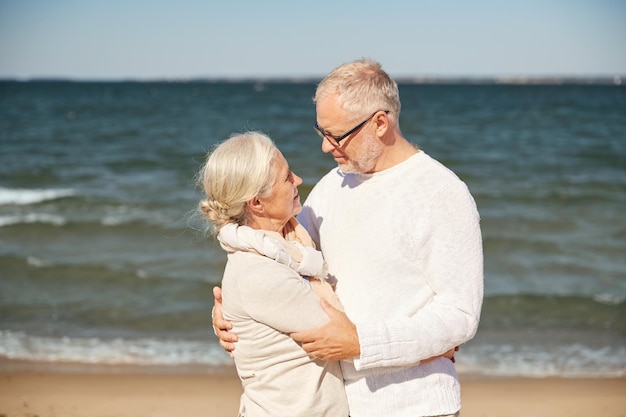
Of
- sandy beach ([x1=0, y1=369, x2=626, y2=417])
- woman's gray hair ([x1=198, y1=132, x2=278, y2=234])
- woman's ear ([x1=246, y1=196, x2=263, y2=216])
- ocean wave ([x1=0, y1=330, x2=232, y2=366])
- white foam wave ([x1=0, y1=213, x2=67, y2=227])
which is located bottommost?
white foam wave ([x1=0, y1=213, x2=67, y2=227])

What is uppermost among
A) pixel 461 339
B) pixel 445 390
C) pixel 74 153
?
pixel 461 339

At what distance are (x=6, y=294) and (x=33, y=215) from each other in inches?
191

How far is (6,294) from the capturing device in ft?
29.2

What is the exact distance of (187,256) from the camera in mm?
10570

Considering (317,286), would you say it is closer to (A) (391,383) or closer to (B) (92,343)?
(A) (391,383)

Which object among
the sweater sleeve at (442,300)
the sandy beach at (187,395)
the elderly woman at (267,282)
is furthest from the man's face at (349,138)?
the sandy beach at (187,395)

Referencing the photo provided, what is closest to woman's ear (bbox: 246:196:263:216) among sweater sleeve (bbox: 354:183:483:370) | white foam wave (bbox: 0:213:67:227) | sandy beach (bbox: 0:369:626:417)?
sweater sleeve (bbox: 354:183:483:370)

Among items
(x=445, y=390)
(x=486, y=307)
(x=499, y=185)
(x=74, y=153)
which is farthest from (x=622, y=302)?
(x=74, y=153)

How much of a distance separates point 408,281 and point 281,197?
1.81 feet

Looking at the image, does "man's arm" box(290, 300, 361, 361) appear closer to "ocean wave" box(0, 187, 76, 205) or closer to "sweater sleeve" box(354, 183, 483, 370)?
"sweater sleeve" box(354, 183, 483, 370)

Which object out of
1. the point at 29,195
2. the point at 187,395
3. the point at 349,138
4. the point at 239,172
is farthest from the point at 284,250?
the point at 29,195

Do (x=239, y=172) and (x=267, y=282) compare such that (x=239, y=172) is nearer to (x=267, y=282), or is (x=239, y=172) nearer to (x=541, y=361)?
(x=267, y=282)

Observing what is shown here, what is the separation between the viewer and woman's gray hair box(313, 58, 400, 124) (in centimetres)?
288

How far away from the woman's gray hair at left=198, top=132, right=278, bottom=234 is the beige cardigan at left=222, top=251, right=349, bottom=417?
0.21 m
